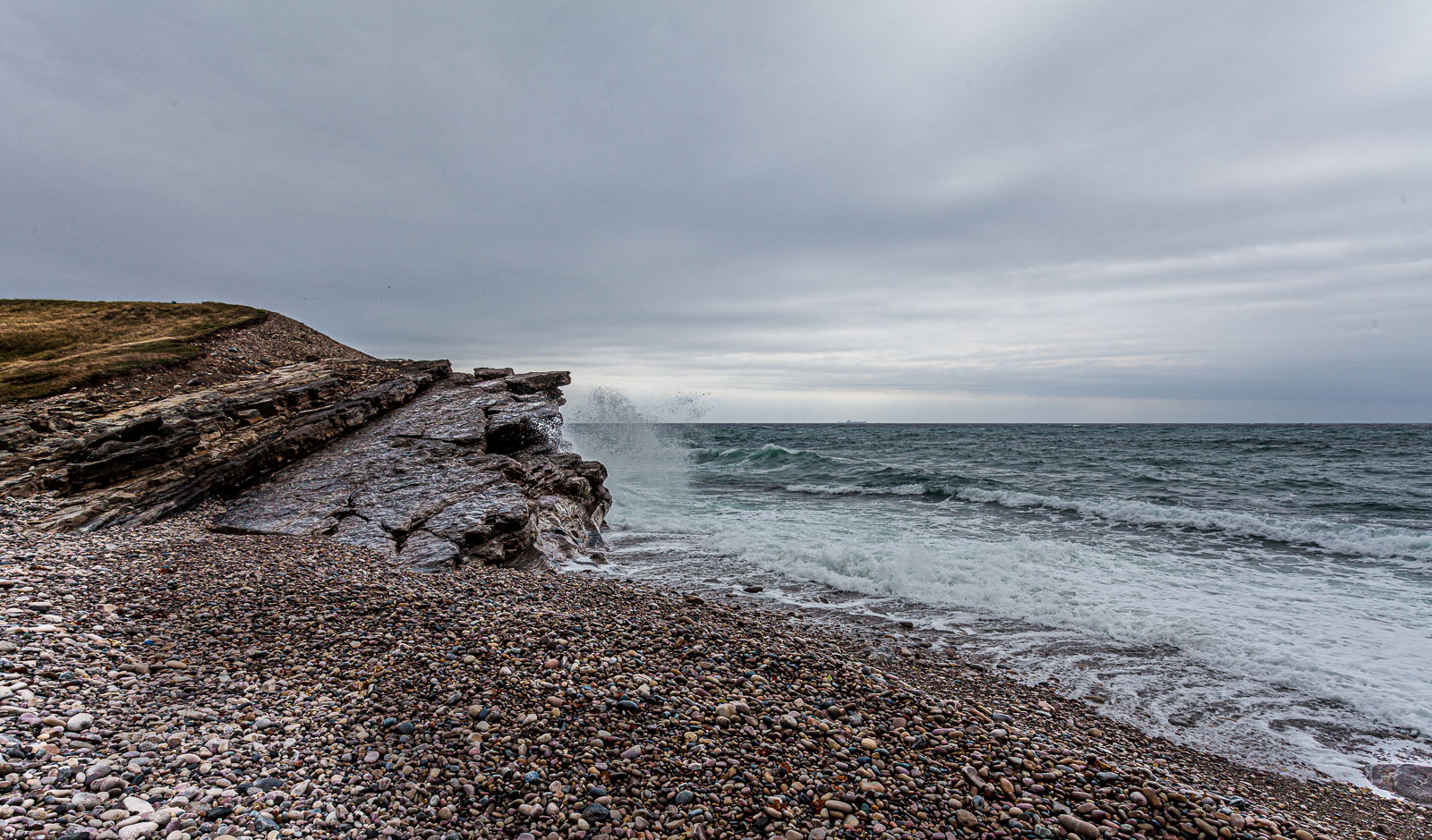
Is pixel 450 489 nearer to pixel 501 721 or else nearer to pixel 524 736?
pixel 501 721

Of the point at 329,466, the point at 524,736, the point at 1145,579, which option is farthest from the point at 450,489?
the point at 1145,579

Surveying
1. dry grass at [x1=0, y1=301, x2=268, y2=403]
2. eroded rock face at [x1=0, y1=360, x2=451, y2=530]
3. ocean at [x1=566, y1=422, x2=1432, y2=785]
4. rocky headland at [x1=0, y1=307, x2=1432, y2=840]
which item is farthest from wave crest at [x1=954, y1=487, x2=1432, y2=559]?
dry grass at [x1=0, y1=301, x2=268, y2=403]

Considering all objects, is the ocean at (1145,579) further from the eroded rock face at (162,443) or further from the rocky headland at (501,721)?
the eroded rock face at (162,443)

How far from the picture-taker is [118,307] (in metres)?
22.3

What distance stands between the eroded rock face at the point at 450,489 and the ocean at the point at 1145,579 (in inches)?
71.4

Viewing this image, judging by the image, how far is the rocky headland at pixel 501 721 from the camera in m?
3.69

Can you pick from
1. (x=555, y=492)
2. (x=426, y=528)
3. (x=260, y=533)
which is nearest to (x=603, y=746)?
(x=426, y=528)

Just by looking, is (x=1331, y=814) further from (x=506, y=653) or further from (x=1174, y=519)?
(x=1174, y=519)

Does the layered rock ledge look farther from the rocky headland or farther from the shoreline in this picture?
the shoreline

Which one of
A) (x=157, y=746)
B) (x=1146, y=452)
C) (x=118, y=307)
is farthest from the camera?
(x=1146, y=452)

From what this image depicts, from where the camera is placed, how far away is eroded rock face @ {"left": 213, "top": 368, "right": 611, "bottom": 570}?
10586 mm

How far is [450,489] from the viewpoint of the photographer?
40.5 ft

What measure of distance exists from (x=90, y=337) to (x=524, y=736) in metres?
25.1

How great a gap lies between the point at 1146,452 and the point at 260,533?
5309 cm
